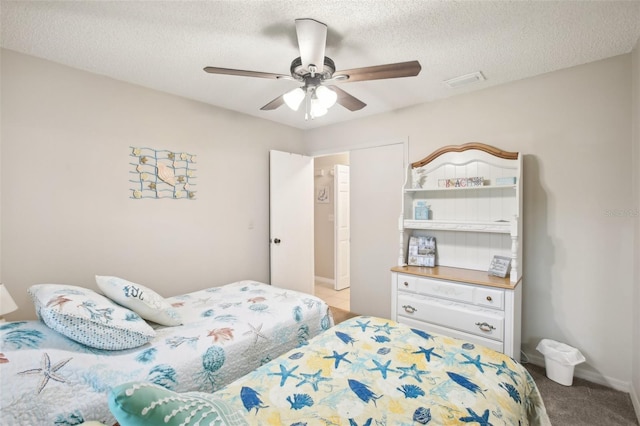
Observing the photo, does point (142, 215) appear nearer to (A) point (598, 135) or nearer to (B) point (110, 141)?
(B) point (110, 141)

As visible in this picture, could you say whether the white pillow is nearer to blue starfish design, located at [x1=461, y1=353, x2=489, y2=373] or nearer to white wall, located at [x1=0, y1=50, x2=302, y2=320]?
white wall, located at [x1=0, y1=50, x2=302, y2=320]

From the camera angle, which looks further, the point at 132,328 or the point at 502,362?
the point at 132,328

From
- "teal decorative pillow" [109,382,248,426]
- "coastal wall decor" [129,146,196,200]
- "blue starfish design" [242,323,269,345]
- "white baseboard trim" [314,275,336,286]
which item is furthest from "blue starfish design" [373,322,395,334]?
"white baseboard trim" [314,275,336,286]

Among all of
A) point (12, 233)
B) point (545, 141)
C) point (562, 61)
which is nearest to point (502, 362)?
point (545, 141)

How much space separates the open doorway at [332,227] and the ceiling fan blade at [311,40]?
3236mm

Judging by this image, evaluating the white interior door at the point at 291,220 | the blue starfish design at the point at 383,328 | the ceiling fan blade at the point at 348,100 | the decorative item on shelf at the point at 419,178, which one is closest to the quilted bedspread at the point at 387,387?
the blue starfish design at the point at 383,328

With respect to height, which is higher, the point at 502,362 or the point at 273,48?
the point at 273,48

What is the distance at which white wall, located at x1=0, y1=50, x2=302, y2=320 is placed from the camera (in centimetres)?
214

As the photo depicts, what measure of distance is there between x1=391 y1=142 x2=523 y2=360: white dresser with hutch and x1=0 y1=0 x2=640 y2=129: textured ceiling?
798 millimetres

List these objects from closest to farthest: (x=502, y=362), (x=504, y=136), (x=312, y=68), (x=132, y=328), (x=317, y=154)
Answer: (x=502, y=362) → (x=132, y=328) → (x=312, y=68) → (x=504, y=136) → (x=317, y=154)

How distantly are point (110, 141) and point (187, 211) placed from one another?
0.89 metres

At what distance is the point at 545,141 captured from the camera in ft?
8.31

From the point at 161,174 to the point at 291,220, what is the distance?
163 cm

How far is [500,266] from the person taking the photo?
253 cm
